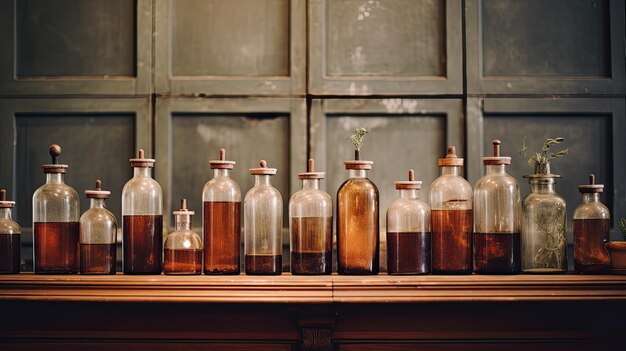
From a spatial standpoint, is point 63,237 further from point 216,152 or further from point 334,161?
point 334,161

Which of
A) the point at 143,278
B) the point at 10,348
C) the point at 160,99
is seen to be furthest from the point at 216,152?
the point at 10,348

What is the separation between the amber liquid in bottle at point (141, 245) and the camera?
2.13 meters

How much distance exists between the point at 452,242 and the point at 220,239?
0.69 m

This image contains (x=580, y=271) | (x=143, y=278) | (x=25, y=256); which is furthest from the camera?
(x=25, y=256)

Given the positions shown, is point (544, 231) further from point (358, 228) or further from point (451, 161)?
point (358, 228)

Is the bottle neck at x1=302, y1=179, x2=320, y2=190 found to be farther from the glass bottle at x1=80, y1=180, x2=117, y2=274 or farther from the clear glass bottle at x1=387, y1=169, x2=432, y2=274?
the glass bottle at x1=80, y1=180, x2=117, y2=274

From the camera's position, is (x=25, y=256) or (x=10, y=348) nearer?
(x=10, y=348)

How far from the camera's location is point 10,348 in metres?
2.09

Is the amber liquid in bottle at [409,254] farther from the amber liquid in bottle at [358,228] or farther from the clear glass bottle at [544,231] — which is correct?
the clear glass bottle at [544,231]

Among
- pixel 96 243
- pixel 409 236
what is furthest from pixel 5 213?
pixel 409 236

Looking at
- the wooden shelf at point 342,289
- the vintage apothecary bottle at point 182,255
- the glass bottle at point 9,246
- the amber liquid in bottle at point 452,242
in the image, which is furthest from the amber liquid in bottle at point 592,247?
the glass bottle at point 9,246

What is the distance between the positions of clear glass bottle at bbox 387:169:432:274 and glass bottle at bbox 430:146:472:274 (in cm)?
3

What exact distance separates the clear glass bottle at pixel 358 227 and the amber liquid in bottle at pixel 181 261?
43 cm

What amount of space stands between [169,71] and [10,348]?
103 centimetres
